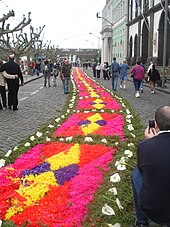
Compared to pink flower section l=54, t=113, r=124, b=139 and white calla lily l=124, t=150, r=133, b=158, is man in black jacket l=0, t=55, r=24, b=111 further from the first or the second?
white calla lily l=124, t=150, r=133, b=158

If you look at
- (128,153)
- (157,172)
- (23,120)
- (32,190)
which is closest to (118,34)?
(23,120)

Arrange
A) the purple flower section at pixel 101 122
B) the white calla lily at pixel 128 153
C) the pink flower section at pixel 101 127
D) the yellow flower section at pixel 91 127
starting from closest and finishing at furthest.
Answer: the white calla lily at pixel 128 153
the pink flower section at pixel 101 127
the yellow flower section at pixel 91 127
the purple flower section at pixel 101 122

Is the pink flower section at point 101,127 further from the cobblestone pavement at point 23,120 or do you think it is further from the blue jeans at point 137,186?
the blue jeans at point 137,186

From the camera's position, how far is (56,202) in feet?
15.0

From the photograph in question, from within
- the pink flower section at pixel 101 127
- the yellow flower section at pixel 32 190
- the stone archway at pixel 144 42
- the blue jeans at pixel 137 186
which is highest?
the stone archway at pixel 144 42

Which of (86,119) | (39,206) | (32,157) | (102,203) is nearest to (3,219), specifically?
(39,206)

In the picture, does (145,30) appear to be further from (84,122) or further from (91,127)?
(91,127)

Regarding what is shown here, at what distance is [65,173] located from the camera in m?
5.61

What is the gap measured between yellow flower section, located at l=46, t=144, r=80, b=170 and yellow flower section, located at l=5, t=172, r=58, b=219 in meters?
0.44

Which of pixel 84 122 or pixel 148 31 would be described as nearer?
pixel 84 122

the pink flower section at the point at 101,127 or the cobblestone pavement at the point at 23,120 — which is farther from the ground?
the pink flower section at the point at 101,127

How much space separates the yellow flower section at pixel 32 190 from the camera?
445cm

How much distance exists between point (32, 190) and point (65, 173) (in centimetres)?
79

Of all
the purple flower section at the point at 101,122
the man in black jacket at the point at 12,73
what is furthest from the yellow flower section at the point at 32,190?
the man in black jacket at the point at 12,73
